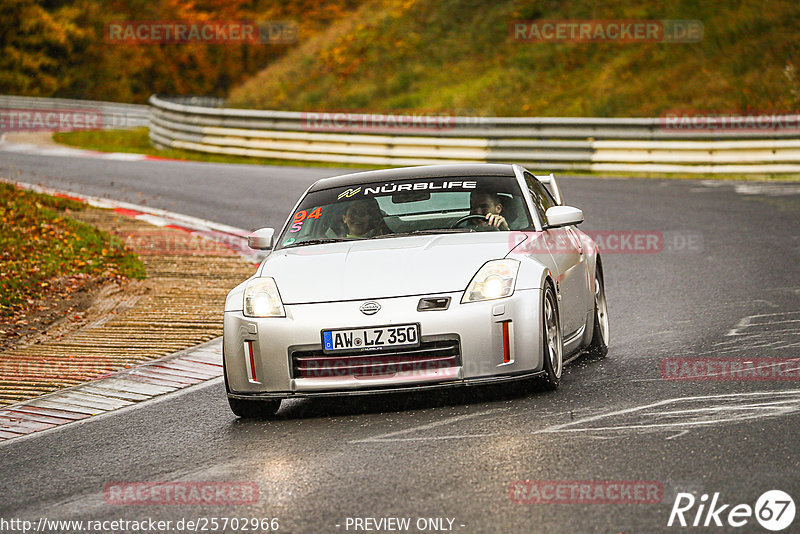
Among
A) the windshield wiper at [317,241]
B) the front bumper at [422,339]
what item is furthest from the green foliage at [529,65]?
the front bumper at [422,339]

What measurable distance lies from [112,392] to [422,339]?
8.53ft

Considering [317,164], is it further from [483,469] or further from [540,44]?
[483,469]

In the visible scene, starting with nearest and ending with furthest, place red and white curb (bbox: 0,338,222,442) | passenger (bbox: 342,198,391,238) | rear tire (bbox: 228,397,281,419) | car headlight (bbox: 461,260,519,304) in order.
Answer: car headlight (bbox: 461,260,519,304) < rear tire (bbox: 228,397,281,419) < red and white curb (bbox: 0,338,222,442) < passenger (bbox: 342,198,391,238)

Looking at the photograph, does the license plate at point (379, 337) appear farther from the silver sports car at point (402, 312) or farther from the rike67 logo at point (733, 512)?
the rike67 logo at point (733, 512)

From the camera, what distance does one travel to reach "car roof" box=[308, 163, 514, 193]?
27.1ft

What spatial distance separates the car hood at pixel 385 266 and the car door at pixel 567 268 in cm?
38

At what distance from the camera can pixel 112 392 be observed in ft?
26.7

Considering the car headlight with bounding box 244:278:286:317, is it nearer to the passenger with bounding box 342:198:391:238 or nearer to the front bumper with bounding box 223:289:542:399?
the front bumper with bounding box 223:289:542:399

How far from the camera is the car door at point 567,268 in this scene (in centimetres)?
762

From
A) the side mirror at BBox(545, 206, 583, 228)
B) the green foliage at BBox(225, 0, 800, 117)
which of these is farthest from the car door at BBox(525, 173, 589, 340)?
the green foliage at BBox(225, 0, 800, 117)

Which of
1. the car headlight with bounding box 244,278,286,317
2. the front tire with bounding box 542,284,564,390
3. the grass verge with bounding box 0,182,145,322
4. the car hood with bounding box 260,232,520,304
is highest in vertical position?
the car hood with bounding box 260,232,520,304

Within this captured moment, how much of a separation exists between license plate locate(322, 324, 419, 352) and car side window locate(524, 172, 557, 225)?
6.19 feet

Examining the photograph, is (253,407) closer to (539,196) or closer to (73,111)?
(539,196)

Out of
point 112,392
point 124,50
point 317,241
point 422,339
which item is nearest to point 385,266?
point 422,339
